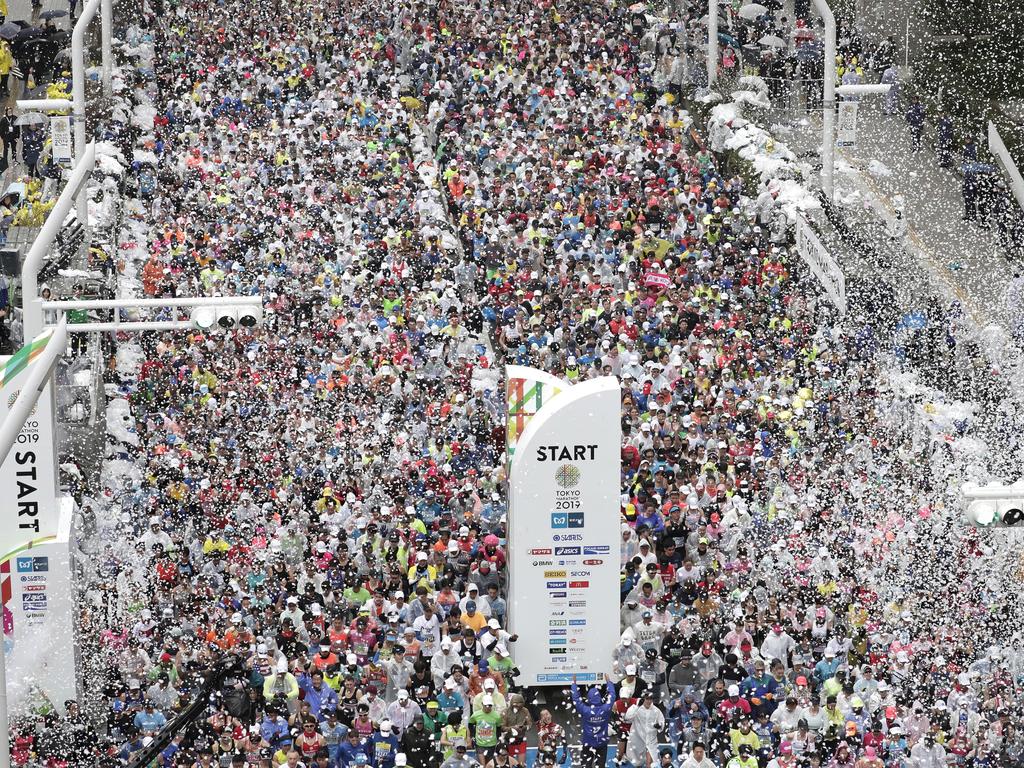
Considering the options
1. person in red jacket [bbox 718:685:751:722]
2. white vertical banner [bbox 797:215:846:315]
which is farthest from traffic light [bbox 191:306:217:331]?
white vertical banner [bbox 797:215:846:315]

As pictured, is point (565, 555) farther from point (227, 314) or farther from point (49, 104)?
point (49, 104)

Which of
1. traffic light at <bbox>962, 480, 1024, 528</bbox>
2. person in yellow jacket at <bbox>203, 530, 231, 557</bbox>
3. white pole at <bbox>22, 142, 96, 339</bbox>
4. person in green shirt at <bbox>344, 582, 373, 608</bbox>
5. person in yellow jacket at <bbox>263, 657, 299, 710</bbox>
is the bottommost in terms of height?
person in yellow jacket at <bbox>263, 657, 299, 710</bbox>

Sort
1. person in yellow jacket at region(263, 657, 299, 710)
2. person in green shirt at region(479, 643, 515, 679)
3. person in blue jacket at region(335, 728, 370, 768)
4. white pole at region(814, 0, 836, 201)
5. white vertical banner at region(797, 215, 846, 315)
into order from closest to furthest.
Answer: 1. person in blue jacket at region(335, 728, 370, 768)
2. person in yellow jacket at region(263, 657, 299, 710)
3. person in green shirt at region(479, 643, 515, 679)
4. white vertical banner at region(797, 215, 846, 315)
5. white pole at region(814, 0, 836, 201)

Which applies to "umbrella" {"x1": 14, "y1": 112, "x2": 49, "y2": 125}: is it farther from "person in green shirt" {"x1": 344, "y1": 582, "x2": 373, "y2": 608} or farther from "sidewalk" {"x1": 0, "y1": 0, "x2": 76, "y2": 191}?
"person in green shirt" {"x1": 344, "y1": 582, "x2": 373, "y2": 608}

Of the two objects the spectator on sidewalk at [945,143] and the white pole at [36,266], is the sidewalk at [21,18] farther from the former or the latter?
the spectator on sidewalk at [945,143]

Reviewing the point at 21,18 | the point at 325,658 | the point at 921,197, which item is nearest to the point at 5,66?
the point at 21,18

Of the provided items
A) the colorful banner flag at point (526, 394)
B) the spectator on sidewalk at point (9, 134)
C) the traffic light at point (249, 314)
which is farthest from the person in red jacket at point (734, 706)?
the spectator on sidewalk at point (9, 134)
